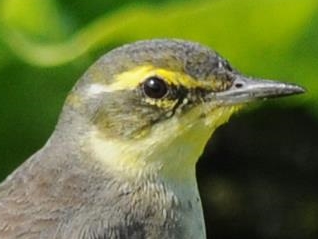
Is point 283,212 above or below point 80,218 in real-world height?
above

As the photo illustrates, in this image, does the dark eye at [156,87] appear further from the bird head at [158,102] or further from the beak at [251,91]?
the beak at [251,91]

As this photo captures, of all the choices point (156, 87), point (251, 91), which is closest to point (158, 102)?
point (156, 87)

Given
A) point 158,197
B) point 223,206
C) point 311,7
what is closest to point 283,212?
point 223,206

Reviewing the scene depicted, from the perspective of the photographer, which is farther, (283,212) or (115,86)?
(283,212)

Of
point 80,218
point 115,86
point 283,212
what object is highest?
point 283,212

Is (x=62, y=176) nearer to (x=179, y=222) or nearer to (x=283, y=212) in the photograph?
(x=179, y=222)

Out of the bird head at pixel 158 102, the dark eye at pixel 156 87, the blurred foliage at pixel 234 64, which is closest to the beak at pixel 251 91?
the bird head at pixel 158 102

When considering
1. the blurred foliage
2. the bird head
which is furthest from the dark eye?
the blurred foliage

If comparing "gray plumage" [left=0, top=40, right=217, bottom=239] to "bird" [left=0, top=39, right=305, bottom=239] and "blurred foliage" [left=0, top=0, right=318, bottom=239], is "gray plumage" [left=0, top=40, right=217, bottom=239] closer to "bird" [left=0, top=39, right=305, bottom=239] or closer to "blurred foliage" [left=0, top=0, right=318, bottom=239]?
"bird" [left=0, top=39, right=305, bottom=239]
